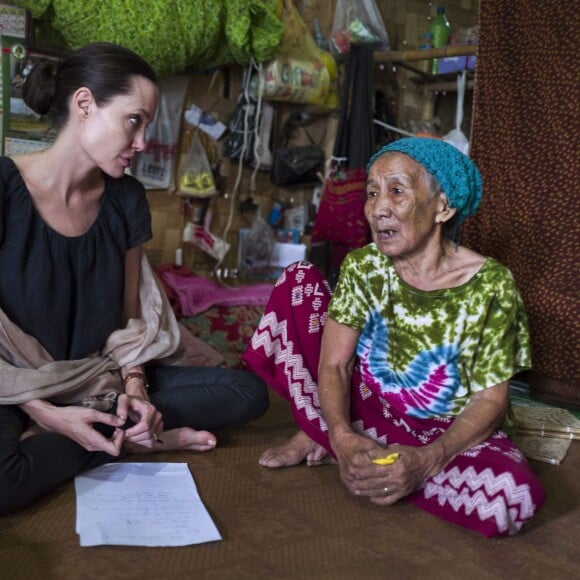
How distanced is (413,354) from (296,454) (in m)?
0.42

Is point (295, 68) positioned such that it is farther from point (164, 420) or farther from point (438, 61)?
point (164, 420)

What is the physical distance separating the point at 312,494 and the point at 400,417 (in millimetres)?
279

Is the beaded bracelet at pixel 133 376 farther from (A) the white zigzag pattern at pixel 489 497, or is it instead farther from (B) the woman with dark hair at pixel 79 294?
(A) the white zigzag pattern at pixel 489 497

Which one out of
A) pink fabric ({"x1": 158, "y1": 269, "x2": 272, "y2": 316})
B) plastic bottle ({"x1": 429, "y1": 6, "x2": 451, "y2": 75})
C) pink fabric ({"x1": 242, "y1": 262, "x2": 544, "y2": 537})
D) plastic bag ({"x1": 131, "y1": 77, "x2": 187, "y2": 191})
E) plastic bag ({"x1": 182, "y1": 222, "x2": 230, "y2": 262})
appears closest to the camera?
pink fabric ({"x1": 242, "y1": 262, "x2": 544, "y2": 537})

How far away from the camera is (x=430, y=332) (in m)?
1.65

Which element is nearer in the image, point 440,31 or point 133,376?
point 133,376

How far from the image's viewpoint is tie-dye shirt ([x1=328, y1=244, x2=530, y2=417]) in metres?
1.59

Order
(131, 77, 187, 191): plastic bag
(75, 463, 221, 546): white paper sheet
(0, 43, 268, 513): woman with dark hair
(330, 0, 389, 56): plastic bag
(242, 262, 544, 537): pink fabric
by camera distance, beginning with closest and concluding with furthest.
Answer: (75, 463, 221, 546): white paper sheet → (242, 262, 544, 537): pink fabric → (0, 43, 268, 513): woman with dark hair → (131, 77, 187, 191): plastic bag → (330, 0, 389, 56): plastic bag

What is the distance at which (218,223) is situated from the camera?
12.0ft

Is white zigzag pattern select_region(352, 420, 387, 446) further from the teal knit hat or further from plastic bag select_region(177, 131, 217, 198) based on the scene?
plastic bag select_region(177, 131, 217, 198)


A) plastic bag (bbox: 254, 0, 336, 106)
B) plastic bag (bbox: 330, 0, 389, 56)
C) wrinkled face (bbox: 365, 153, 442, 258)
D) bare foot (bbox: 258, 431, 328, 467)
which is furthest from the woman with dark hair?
plastic bag (bbox: 330, 0, 389, 56)

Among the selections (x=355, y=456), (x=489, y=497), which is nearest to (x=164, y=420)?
(x=355, y=456)

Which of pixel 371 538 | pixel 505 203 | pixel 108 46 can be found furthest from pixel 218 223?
pixel 371 538

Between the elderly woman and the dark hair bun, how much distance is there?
707 mm
